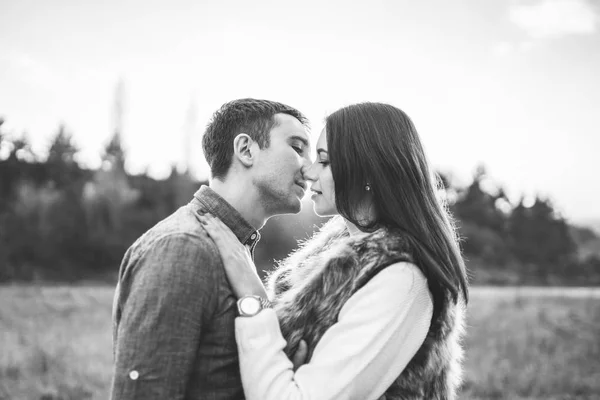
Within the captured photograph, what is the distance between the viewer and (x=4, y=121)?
1298 inches

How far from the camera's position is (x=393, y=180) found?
2645 millimetres

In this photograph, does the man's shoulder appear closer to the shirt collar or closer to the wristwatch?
the wristwatch

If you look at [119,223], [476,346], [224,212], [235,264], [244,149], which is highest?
[244,149]

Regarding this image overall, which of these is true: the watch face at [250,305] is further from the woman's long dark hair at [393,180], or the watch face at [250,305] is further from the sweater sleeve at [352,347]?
the woman's long dark hair at [393,180]

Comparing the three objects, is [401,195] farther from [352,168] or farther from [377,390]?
[377,390]

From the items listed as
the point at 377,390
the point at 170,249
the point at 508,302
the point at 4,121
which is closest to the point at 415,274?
the point at 377,390

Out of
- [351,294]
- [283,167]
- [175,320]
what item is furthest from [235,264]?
[283,167]

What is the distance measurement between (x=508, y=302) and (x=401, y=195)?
572 inches

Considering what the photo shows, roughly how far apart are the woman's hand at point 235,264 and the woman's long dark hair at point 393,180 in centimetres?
61

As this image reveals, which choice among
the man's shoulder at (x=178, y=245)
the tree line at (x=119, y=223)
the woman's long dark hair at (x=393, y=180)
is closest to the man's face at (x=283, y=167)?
the woman's long dark hair at (x=393, y=180)

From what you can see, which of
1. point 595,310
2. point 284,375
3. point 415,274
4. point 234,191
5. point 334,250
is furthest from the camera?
point 595,310

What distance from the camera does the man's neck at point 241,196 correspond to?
2.93m

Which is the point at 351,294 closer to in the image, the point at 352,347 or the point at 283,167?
the point at 352,347

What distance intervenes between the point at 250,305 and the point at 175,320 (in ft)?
1.20
